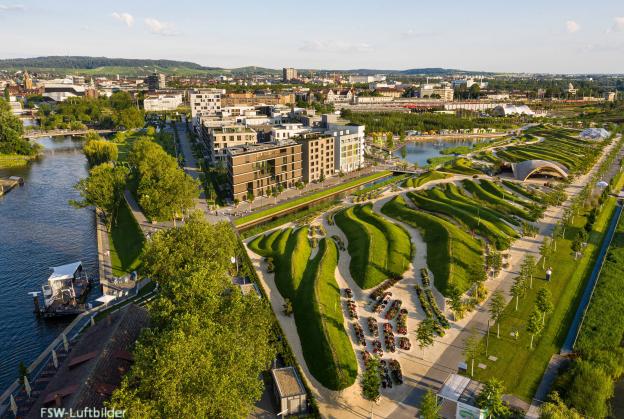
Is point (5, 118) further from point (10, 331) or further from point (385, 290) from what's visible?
point (385, 290)

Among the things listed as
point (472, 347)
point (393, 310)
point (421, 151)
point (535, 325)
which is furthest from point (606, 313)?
point (421, 151)

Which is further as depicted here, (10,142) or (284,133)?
(10,142)

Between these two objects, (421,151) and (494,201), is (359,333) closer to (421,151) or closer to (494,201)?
(494,201)

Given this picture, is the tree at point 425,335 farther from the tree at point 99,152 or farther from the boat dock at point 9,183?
the tree at point 99,152

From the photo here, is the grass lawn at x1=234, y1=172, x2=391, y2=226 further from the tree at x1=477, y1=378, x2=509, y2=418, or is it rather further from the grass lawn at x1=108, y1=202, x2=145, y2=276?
the tree at x1=477, y1=378, x2=509, y2=418

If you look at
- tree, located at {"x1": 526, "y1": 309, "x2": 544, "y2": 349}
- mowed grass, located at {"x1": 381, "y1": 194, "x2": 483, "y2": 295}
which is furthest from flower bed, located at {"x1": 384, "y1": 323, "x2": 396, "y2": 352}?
tree, located at {"x1": 526, "y1": 309, "x2": 544, "y2": 349}

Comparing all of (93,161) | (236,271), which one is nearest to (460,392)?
(236,271)
